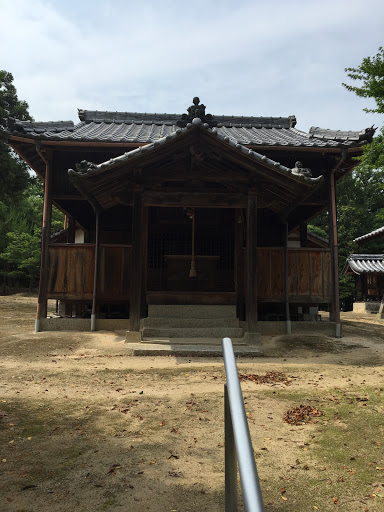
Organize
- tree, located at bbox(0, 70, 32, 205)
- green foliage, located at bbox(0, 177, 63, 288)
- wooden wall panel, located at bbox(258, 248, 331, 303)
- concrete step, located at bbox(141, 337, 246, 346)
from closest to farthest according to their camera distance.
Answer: concrete step, located at bbox(141, 337, 246, 346), wooden wall panel, located at bbox(258, 248, 331, 303), tree, located at bbox(0, 70, 32, 205), green foliage, located at bbox(0, 177, 63, 288)

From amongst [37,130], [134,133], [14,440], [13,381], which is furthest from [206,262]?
[14,440]

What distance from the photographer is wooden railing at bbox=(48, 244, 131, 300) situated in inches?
405

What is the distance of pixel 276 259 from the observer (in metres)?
10.4

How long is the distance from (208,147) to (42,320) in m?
6.26

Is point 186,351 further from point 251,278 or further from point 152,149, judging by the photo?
point 152,149

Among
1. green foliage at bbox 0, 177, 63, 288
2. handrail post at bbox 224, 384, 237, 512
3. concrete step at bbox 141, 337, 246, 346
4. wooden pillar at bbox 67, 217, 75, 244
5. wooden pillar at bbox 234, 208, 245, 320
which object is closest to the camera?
handrail post at bbox 224, 384, 237, 512

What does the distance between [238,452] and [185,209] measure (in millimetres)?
9671

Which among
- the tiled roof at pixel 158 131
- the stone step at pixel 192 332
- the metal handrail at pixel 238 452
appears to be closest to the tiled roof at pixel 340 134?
the tiled roof at pixel 158 131

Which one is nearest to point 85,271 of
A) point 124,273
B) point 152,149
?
point 124,273

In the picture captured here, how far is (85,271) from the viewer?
1032cm

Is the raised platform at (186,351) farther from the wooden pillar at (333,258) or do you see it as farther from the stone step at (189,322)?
the wooden pillar at (333,258)

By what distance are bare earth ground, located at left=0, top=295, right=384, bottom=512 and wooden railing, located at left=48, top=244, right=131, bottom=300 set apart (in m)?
3.29

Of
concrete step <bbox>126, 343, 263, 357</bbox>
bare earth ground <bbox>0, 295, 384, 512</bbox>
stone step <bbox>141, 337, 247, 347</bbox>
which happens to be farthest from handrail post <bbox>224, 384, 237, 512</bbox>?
stone step <bbox>141, 337, 247, 347</bbox>

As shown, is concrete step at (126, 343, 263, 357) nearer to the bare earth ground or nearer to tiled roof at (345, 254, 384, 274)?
the bare earth ground
